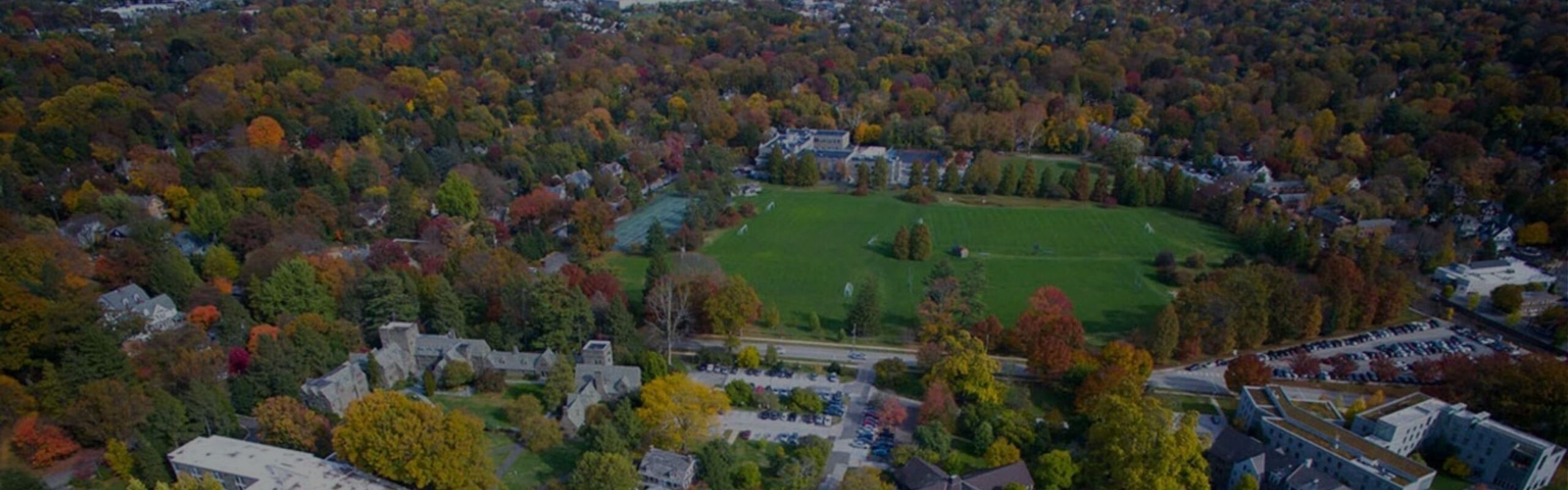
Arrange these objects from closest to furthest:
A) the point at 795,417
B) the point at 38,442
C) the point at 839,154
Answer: the point at 38,442, the point at 795,417, the point at 839,154

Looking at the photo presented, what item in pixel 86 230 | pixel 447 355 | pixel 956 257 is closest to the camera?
pixel 447 355

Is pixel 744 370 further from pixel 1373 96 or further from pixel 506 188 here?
pixel 1373 96

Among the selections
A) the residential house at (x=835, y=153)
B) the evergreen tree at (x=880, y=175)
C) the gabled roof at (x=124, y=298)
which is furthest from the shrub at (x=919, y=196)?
the gabled roof at (x=124, y=298)

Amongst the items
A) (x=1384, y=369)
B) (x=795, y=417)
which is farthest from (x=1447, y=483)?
(x=795, y=417)

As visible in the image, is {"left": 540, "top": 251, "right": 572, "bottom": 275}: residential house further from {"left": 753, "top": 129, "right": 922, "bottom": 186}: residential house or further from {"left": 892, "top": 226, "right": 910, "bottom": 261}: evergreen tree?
{"left": 753, "top": 129, "right": 922, "bottom": 186}: residential house

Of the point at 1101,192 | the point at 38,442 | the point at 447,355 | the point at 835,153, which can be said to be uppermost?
the point at 38,442

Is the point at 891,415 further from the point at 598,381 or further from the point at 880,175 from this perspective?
the point at 880,175

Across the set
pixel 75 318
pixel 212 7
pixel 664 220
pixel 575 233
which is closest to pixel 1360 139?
pixel 664 220

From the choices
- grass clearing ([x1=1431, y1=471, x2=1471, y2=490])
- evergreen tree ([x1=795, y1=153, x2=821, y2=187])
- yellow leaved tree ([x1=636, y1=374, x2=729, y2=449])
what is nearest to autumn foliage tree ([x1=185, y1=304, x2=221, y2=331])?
yellow leaved tree ([x1=636, y1=374, x2=729, y2=449])
